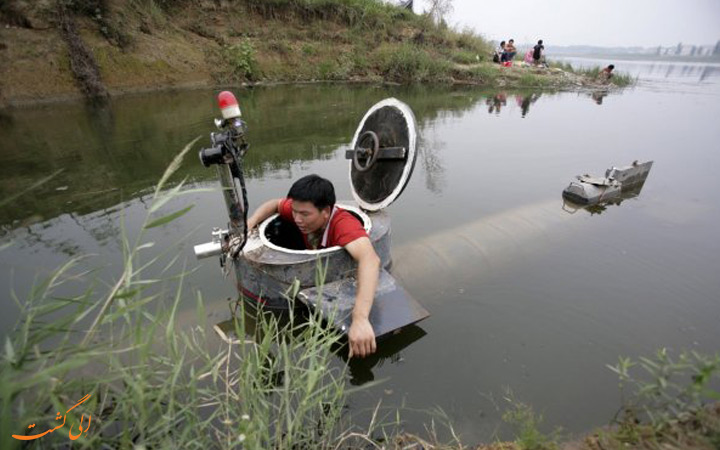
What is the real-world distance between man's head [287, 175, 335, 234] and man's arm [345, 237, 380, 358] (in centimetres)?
33

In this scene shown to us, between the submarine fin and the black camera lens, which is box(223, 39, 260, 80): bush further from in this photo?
the submarine fin

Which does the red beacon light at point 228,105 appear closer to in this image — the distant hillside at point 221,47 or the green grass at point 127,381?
the green grass at point 127,381

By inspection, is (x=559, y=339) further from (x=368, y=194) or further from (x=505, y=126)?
(x=505, y=126)

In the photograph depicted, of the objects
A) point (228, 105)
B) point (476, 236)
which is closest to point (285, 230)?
point (228, 105)

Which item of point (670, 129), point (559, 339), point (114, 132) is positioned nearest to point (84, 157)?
point (114, 132)

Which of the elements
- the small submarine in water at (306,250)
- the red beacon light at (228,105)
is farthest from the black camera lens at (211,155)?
the red beacon light at (228,105)

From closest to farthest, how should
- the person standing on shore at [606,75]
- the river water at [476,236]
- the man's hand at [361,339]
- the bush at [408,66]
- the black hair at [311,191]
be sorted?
1. the man's hand at [361,339]
2. the black hair at [311,191]
3. the river water at [476,236]
4. the bush at [408,66]
5. the person standing on shore at [606,75]

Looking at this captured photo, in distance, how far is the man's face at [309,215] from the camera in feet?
8.23

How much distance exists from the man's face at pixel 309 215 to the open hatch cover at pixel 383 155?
103 cm

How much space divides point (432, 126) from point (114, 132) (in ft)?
24.5

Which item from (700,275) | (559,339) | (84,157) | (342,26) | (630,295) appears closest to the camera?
(559,339)

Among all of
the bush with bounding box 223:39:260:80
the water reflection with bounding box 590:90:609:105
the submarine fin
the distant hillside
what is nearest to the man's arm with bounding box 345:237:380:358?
the submarine fin

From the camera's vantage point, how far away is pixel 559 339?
2.97 metres

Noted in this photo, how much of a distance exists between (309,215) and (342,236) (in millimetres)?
321
